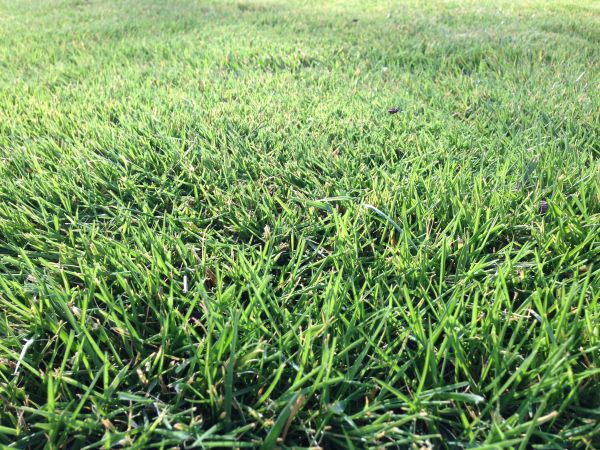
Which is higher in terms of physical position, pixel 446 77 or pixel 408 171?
pixel 446 77

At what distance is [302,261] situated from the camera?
1105 millimetres

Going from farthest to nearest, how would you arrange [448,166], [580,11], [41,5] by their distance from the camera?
[41,5]
[580,11]
[448,166]

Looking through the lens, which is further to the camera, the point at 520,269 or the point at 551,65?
the point at 551,65

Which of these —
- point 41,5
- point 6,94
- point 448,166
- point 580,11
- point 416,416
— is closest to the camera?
point 416,416

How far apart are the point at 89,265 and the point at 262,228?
1.44 feet

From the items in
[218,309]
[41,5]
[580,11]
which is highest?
[41,5]

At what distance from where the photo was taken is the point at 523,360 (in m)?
0.81

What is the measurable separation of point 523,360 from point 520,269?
0.27 metres

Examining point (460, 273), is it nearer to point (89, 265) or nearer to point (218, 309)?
point (218, 309)

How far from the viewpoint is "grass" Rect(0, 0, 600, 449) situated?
75 cm

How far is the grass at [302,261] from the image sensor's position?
0.75m

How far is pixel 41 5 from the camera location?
205 inches

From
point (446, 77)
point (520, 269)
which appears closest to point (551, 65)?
point (446, 77)

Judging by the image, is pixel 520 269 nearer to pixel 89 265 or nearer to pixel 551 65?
pixel 89 265
